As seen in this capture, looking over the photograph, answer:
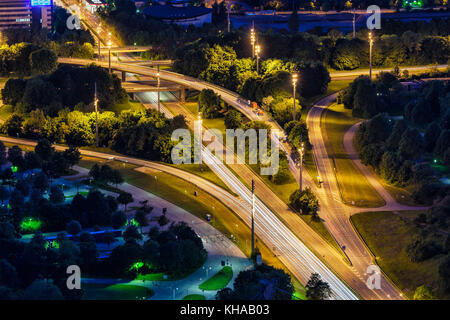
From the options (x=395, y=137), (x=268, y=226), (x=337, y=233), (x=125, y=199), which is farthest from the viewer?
(x=395, y=137)

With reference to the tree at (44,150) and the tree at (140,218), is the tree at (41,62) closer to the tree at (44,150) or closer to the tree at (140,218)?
the tree at (44,150)

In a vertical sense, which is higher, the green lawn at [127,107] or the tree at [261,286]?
the green lawn at [127,107]

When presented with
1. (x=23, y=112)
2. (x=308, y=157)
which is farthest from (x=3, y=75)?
(x=308, y=157)

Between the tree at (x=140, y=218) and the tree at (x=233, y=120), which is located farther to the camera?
the tree at (x=233, y=120)

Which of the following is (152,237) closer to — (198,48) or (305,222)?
(305,222)

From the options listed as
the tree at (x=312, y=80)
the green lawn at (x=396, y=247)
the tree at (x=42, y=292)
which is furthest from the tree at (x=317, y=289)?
the tree at (x=312, y=80)

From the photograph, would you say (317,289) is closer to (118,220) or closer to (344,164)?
(118,220)

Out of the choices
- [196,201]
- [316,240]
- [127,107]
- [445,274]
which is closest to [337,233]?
[316,240]
